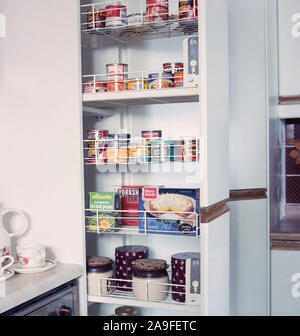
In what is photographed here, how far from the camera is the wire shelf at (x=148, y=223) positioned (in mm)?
1580

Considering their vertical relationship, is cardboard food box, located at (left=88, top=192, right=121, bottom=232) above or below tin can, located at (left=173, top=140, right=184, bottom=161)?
below

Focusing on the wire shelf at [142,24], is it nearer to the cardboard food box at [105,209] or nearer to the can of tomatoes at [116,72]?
the can of tomatoes at [116,72]

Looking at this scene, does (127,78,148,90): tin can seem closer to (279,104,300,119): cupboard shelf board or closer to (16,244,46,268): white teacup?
(16,244,46,268): white teacup

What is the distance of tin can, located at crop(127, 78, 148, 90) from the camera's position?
5.38ft

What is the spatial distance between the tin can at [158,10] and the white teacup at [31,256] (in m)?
0.83

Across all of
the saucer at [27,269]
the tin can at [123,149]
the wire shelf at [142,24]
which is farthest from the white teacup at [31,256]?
the wire shelf at [142,24]

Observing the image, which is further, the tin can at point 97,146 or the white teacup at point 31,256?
the tin can at point 97,146

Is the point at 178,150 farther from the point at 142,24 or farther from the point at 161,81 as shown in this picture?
the point at 142,24

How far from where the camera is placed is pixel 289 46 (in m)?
2.31

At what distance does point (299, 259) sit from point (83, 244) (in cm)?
97

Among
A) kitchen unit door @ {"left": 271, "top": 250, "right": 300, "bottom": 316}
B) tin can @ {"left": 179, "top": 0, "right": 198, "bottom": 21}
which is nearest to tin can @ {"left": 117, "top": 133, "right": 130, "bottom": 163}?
tin can @ {"left": 179, "top": 0, "right": 198, "bottom": 21}

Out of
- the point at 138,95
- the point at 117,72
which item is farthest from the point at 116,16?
the point at 138,95

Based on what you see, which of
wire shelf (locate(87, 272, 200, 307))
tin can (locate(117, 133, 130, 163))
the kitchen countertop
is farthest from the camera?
tin can (locate(117, 133, 130, 163))

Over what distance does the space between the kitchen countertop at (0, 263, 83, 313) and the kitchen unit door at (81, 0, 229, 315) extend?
0.50 ft
